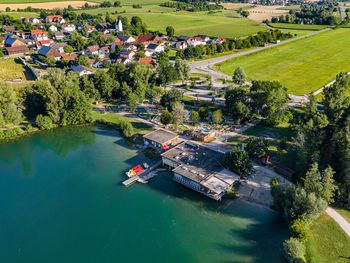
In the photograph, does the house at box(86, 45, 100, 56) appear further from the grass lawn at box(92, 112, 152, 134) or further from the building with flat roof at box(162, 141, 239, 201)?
the building with flat roof at box(162, 141, 239, 201)

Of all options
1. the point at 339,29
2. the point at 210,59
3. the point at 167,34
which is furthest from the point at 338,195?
the point at 339,29

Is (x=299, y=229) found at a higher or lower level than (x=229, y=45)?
lower

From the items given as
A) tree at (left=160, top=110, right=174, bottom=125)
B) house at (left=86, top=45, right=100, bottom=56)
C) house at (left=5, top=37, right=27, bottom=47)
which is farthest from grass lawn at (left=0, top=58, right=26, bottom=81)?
tree at (left=160, top=110, right=174, bottom=125)

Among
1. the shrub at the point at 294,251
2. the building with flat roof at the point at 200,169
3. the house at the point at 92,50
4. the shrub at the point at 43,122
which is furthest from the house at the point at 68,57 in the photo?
the shrub at the point at 294,251

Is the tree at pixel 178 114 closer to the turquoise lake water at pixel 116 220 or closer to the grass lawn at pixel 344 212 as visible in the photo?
the turquoise lake water at pixel 116 220

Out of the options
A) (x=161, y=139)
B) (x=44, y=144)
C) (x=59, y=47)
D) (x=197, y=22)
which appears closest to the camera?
(x=161, y=139)

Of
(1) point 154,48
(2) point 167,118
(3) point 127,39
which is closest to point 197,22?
(3) point 127,39

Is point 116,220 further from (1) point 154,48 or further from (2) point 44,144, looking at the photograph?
(1) point 154,48

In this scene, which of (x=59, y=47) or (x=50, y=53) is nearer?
(x=50, y=53)

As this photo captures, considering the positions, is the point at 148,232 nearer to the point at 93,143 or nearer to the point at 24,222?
the point at 24,222
